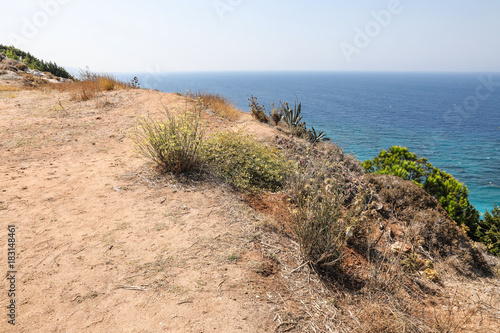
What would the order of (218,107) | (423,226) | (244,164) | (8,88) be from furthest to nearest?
(8,88), (218,107), (244,164), (423,226)

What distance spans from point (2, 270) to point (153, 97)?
382 inches

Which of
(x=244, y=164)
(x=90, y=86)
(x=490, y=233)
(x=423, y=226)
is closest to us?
(x=423, y=226)

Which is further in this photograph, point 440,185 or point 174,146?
point 440,185

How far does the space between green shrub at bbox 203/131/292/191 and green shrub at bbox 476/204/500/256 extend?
6095mm

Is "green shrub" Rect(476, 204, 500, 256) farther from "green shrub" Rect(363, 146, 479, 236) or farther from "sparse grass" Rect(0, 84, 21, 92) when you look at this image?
"sparse grass" Rect(0, 84, 21, 92)

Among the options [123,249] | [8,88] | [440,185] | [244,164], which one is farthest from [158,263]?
[8,88]

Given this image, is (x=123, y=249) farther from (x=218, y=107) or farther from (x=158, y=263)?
(x=218, y=107)

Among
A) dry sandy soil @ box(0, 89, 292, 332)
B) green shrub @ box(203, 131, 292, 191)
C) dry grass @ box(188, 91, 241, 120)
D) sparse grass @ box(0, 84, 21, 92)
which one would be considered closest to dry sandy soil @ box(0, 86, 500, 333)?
dry sandy soil @ box(0, 89, 292, 332)

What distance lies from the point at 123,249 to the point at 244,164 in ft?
10.7

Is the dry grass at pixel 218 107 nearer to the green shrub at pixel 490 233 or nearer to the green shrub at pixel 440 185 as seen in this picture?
the green shrub at pixel 440 185

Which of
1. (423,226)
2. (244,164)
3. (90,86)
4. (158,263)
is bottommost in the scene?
(423,226)

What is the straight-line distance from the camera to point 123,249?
132 inches

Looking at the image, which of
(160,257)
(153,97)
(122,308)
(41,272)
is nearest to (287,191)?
(160,257)

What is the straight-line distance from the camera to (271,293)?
2910mm
